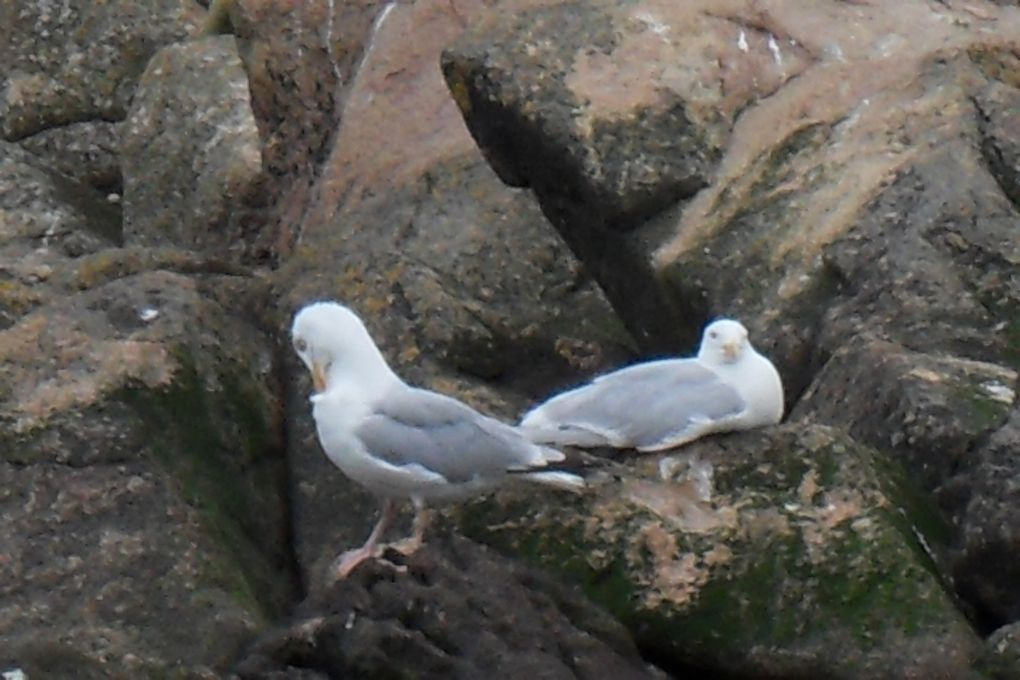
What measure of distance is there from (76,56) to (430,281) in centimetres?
639

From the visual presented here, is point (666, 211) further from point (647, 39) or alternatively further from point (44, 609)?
point (44, 609)

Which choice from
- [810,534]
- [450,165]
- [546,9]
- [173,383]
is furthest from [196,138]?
[810,534]

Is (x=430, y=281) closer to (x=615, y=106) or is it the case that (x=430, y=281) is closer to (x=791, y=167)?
(x=615, y=106)

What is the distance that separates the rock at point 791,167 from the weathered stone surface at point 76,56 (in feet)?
A: 19.3

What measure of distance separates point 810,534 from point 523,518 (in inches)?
36.9

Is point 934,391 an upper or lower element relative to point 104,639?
upper

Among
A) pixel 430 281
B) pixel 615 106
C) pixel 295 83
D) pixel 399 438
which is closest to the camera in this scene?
pixel 399 438

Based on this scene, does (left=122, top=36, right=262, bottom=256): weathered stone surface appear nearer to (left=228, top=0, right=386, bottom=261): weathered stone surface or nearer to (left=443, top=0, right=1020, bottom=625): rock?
(left=228, top=0, right=386, bottom=261): weathered stone surface

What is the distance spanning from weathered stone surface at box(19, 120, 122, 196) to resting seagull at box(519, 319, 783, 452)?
679 cm

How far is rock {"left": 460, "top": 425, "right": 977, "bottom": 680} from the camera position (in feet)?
20.3

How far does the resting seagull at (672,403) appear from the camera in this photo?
6668 mm

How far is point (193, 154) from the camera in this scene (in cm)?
1139

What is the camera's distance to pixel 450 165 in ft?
30.1

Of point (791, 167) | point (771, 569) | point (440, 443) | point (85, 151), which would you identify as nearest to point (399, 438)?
point (440, 443)
